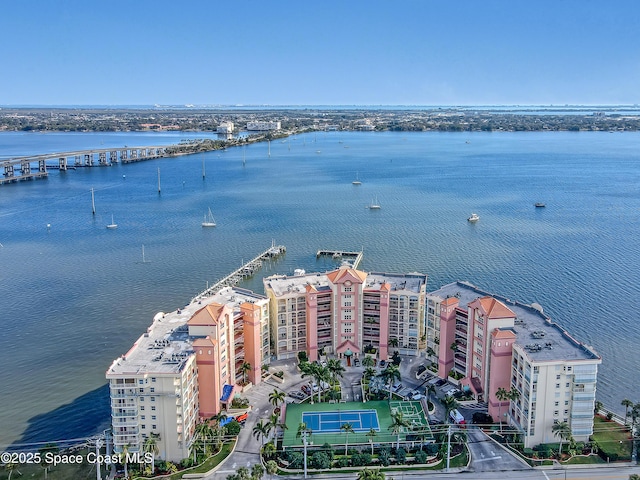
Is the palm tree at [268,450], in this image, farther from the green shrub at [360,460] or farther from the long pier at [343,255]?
the long pier at [343,255]

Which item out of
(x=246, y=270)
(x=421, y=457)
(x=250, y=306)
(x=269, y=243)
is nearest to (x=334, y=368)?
(x=250, y=306)

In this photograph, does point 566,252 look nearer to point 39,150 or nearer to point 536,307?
point 536,307

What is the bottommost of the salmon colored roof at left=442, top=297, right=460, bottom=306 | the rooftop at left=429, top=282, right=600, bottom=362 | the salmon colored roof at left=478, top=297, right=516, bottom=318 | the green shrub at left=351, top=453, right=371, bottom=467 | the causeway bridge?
the green shrub at left=351, top=453, right=371, bottom=467

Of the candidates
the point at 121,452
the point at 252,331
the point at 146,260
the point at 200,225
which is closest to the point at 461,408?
the point at 252,331

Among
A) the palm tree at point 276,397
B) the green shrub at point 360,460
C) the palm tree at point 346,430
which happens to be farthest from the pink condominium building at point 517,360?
the palm tree at point 276,397

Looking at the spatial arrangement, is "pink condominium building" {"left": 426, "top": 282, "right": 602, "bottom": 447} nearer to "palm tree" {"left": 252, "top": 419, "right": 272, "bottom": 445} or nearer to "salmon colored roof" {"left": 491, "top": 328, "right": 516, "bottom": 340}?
"salmon colored roof" {"left": 491, "top": 328, "right": 516, "bottom": 340}

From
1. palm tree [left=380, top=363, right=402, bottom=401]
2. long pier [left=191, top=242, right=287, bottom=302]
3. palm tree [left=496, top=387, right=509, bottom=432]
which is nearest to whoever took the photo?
palm tree [left=496, top=387, right=509, bottom=432]

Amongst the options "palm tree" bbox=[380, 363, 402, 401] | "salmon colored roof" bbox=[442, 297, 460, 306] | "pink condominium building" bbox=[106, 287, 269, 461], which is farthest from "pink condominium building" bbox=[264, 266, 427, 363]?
"palm tree" bbox=[380, 363, 402, 401]

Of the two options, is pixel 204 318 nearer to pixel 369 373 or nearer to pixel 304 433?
pixel 304 433
